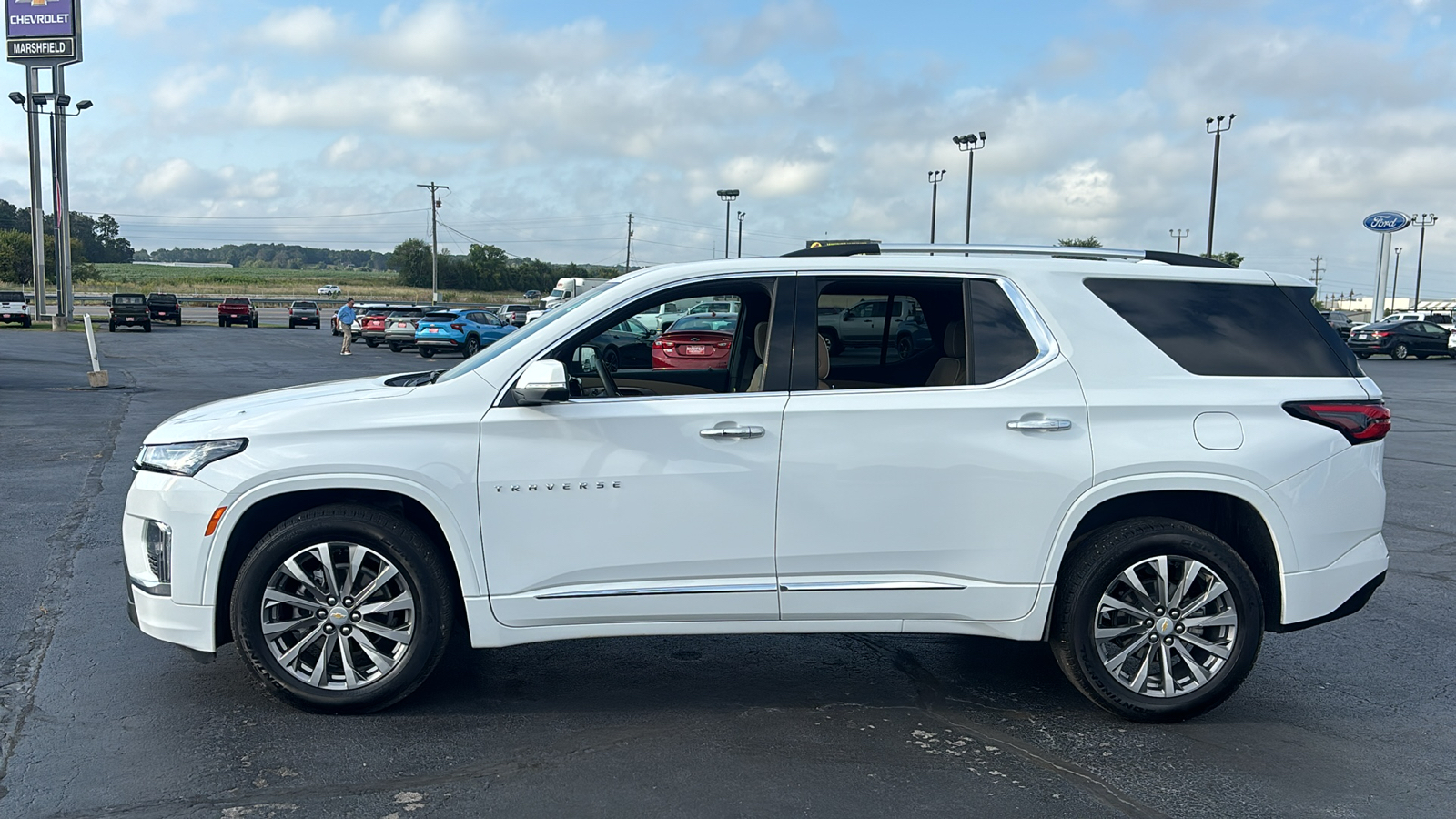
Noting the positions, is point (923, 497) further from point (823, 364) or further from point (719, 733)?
point (719, 733)

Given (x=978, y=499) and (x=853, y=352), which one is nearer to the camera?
(x=978, y=499)

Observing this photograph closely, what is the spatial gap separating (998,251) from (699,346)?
7.33ft

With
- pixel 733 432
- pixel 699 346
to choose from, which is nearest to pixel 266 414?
pixel 733 432

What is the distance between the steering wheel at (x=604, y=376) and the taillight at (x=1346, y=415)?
2.84m

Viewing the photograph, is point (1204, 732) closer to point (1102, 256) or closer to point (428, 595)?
point (1102, 256)

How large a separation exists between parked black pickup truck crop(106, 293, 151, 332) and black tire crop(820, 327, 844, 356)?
46875 millimetres

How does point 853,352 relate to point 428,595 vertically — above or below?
above

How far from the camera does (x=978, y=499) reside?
4.39 meters

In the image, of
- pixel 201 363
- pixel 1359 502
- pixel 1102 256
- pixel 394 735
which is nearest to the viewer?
pixel 394 735

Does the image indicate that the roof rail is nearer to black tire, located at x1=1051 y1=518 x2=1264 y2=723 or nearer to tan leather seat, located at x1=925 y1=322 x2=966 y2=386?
tan leather seat, located at x1=925 y1=322 x2=966 y2=386

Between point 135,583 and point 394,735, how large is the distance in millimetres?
1239

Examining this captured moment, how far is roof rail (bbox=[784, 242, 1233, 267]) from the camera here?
15.8 feet

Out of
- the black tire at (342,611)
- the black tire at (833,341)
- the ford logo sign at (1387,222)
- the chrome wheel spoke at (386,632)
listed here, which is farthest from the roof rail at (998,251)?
the ford logo sign at (1387,222)

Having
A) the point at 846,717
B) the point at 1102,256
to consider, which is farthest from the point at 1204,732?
the point at 1102,256
